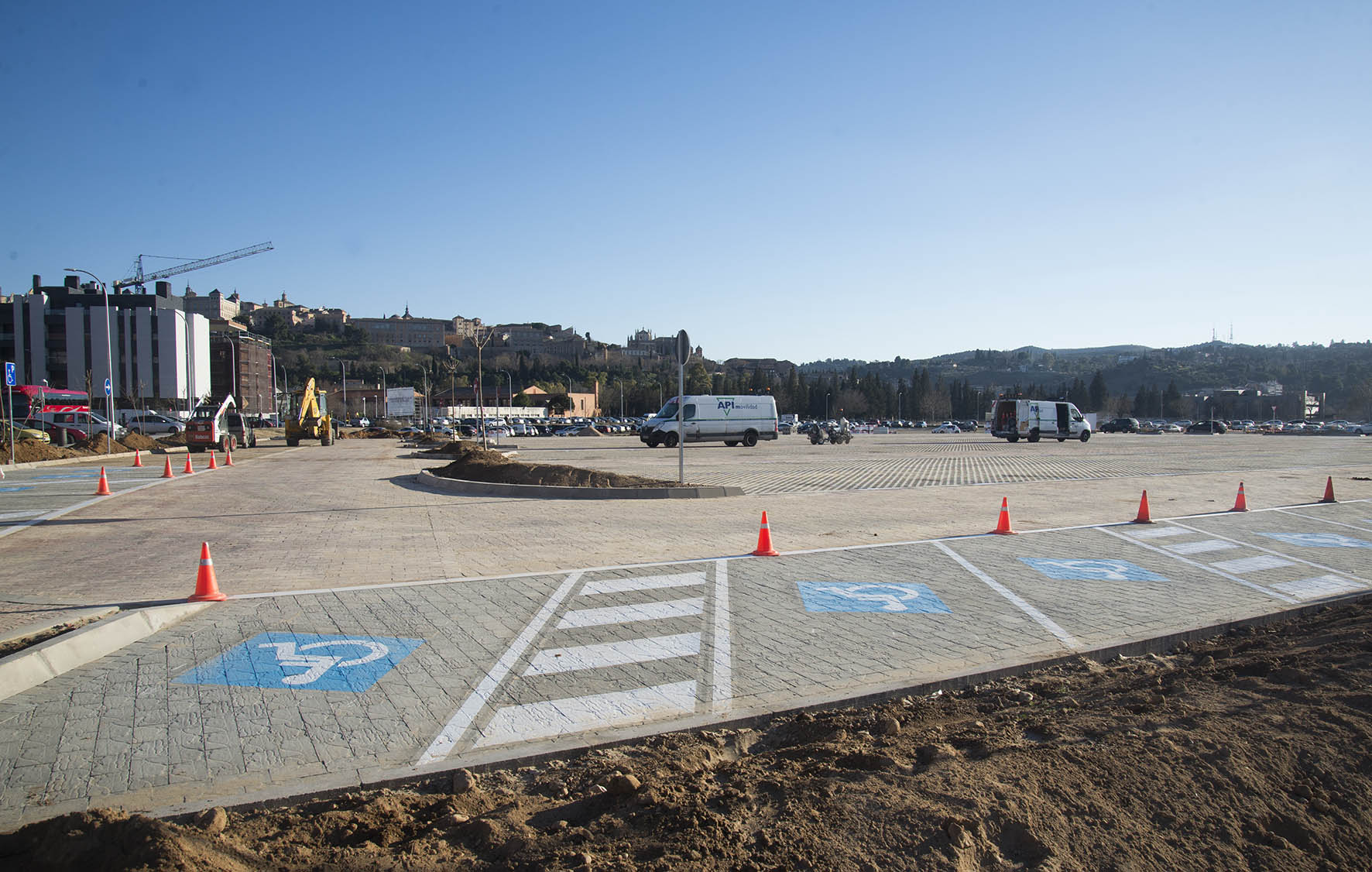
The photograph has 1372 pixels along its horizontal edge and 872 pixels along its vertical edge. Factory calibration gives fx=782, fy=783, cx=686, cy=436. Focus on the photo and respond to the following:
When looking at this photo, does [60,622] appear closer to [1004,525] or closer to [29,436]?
[1004,525]

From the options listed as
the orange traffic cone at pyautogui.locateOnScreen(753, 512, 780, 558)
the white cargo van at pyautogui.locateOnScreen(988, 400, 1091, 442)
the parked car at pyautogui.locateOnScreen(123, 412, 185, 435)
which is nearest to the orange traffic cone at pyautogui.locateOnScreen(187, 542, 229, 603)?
the orange traffic cone at pyautogui.locateOnScreen(753, 512, 780, 558)

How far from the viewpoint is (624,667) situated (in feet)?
18.7

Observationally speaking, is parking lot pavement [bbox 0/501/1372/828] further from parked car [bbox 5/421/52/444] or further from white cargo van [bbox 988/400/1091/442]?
white cargo van [bbox 988/400/1091/442]

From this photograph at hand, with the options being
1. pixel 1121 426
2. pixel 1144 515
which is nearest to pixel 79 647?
pixel 1144 515

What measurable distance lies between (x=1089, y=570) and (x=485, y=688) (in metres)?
7.22

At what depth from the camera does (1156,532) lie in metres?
11.7

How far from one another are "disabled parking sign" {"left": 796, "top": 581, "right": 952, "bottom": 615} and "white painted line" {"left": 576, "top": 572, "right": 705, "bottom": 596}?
1.16 meters

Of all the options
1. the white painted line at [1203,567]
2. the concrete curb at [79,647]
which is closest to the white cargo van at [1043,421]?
the white painted line at [1203,567]

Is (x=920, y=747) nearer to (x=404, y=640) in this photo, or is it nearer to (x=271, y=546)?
(x=404, y=640)

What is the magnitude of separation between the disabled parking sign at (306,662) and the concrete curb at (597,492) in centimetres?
975

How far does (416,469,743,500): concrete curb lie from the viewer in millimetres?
16062

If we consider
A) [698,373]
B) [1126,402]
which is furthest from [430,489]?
[1126,402]

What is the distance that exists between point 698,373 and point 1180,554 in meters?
114

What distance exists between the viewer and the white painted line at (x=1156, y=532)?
1138cm
